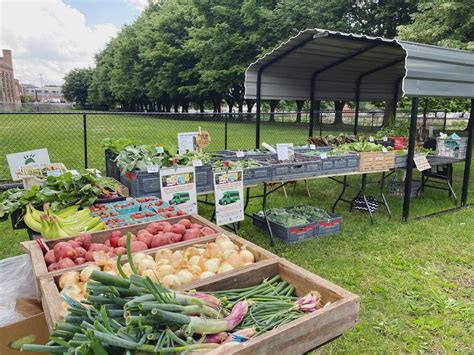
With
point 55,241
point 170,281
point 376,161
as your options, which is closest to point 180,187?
point 55,241

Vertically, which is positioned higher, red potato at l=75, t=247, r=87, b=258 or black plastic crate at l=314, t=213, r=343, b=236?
red potato at l=75, t=247, r=87, b=258

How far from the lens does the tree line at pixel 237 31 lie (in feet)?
39.4

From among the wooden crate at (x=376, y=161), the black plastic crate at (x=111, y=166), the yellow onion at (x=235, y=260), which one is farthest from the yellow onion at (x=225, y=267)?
the wooden crate at (x=376, y=161)

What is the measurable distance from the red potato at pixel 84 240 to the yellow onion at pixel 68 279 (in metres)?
0.44

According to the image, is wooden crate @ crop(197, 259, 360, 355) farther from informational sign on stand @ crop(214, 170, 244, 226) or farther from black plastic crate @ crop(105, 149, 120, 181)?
black plastic crate @ crop(105, 149, 120, 181)

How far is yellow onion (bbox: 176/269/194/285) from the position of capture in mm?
1734

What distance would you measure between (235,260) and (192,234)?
18.6 inches

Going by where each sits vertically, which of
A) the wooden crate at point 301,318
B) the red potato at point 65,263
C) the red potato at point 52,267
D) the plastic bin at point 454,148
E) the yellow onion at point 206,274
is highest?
the plastic bin at point 454,148

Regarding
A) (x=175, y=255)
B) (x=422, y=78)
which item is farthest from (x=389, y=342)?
(x=422, y=78)

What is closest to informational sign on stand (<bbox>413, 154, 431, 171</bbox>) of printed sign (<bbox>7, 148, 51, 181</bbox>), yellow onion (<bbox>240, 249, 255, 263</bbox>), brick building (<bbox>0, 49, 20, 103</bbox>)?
yellow onion (<bbox>240, 249, 255, 263</bbox>)

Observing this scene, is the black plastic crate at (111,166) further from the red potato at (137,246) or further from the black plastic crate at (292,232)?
the red potato at (137,246)

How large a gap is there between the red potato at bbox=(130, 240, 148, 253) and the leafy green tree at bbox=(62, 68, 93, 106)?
95.2m

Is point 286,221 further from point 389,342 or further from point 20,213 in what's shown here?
point 20,213

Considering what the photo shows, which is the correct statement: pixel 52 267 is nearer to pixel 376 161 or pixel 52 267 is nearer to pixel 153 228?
pixel 153 228
